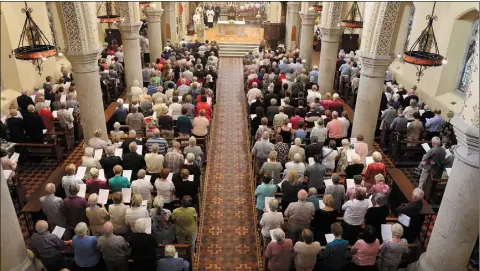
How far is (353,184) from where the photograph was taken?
7289 millimetres

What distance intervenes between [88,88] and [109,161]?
2508 mm

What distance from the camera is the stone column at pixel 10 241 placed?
4.72 m

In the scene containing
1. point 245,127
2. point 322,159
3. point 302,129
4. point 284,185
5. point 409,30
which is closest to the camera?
point 284,185

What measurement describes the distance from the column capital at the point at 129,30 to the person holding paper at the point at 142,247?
968 centimetres

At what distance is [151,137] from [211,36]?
18567 mm

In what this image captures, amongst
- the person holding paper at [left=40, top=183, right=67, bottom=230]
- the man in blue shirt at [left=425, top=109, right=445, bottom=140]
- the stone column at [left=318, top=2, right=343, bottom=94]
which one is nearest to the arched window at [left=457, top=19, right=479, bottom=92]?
the man in blue shirt at [left=425, top=109, right=445, bottom=140]

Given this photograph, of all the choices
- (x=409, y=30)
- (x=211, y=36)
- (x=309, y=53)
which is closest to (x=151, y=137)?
(x=309, y=53)

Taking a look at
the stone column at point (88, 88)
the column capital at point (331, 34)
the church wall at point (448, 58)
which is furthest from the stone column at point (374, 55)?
the stone column at point (88, 88)

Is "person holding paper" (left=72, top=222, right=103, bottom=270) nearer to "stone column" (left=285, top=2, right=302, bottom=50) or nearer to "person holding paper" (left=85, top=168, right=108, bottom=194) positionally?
"person holding paper" (left=85, top=168, right=108, bottom=194)

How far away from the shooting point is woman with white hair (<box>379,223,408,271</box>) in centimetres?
571

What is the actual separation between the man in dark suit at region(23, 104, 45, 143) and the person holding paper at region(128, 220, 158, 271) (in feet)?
18.8

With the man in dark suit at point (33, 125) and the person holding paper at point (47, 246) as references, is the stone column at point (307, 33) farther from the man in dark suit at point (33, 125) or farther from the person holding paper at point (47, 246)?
the person holding paper at point (47, 246)

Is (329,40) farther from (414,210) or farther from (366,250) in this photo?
(366,250)

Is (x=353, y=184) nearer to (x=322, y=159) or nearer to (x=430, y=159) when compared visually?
(x=322, y=159)
